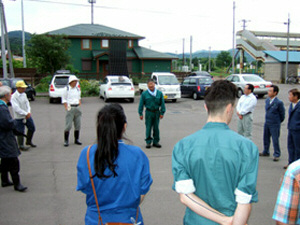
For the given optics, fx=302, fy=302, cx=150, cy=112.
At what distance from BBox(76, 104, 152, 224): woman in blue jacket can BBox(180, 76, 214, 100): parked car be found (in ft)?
61.6

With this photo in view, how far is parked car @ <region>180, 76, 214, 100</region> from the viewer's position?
21.1 meters

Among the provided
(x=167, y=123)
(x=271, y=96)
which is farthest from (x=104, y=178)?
(x=167, y=123)

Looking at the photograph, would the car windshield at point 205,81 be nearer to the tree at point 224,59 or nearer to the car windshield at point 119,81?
the car windshield at point 119,81

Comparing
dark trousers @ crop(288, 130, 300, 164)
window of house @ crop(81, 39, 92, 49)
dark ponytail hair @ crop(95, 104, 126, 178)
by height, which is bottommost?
dark trousers @ crop(288, 130, 300, 164)

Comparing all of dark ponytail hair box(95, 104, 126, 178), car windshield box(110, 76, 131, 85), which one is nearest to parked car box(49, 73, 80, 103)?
car windshield box(110, 76, 131, 85)

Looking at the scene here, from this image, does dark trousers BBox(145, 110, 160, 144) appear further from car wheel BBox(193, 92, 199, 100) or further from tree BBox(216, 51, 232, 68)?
tree BBox(216, 51, 232, 68)

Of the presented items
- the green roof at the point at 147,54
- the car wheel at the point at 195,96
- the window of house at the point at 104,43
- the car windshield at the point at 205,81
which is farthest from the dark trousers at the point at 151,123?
the window of house at the point at 104,43

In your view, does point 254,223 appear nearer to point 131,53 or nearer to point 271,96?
point 271,96

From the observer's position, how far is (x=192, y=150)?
2.15m

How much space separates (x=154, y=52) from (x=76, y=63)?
1085 cm

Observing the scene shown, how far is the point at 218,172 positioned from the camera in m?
2.11

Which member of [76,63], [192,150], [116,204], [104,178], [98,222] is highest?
[76,63]

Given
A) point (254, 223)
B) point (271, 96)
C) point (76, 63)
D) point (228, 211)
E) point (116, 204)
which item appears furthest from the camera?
point (76, 63)

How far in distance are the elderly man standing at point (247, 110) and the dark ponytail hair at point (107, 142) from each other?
20.7 ft
